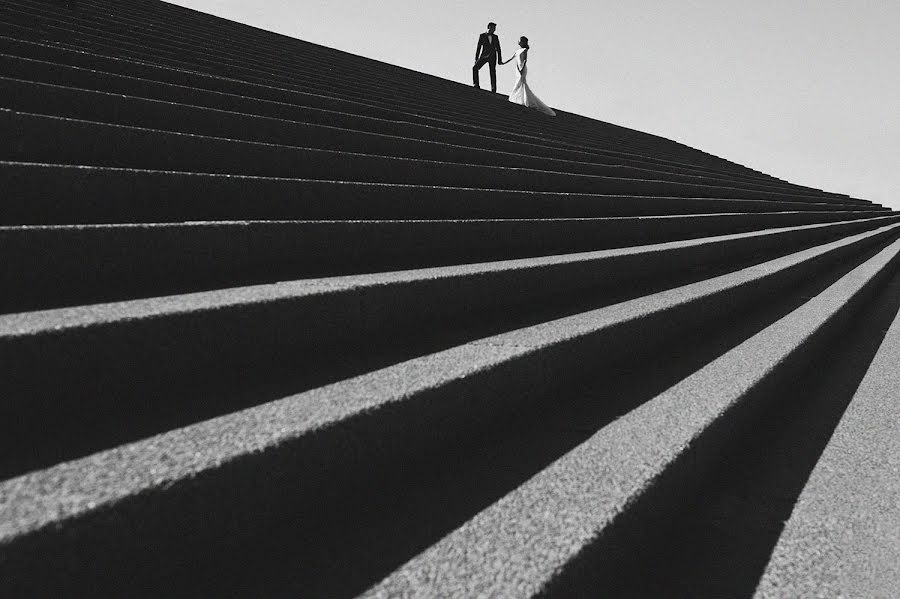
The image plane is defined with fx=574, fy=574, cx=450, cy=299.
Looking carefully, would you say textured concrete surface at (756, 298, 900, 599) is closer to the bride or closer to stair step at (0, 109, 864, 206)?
stair step at (0, 109, 864, 206)

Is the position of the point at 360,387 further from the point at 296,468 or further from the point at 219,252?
the point at 219,252

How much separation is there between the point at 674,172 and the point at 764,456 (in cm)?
623

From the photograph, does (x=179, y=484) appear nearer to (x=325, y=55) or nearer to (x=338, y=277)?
(x=338, y=277)

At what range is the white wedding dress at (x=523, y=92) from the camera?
10191 mm

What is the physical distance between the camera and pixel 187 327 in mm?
1381

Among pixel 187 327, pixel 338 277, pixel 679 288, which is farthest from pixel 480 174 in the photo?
pixel 187 327

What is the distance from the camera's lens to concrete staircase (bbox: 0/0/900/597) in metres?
1.03

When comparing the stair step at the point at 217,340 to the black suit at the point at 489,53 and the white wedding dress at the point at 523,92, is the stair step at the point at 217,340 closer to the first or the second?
the white wedding dress at the point at 523,92

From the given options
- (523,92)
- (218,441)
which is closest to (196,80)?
(218,441)

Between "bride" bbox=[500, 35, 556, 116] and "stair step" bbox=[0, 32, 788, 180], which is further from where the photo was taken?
"bride" bbox=[500, 35, 556, 116]

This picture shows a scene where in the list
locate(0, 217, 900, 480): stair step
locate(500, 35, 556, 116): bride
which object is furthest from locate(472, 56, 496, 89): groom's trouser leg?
locate(0, 217, 900, 480): stair step

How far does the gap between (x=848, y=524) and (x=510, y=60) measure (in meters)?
10.3

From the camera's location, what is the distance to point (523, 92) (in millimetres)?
10305

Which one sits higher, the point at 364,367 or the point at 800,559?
the point at 364,367
